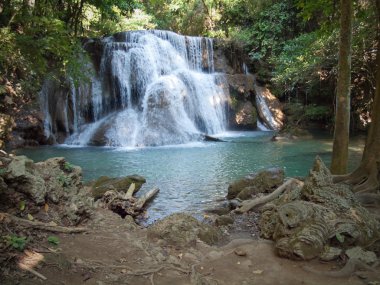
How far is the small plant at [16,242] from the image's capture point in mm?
3264

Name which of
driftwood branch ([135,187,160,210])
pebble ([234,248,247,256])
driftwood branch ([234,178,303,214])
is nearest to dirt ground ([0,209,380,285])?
pebble ([234,248,247,256])

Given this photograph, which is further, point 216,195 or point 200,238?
point 216,195

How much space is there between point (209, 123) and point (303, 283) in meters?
16.2

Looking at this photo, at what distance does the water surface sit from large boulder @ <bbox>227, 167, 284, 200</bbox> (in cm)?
44

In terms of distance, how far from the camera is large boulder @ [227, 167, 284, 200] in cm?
818

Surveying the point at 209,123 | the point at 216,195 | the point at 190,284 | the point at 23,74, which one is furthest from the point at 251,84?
the point at 190,284

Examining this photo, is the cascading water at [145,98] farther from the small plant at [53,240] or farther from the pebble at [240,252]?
the small plant at [53,240]

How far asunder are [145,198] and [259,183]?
2.37 m

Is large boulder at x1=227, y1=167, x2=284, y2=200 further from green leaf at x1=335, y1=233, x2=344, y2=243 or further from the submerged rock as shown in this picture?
green leaf at x1=335, y1=233, x2=344, y2=243

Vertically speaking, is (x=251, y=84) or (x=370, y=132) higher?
(x=251, y=84)

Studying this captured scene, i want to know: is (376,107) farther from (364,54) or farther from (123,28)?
(123,28)

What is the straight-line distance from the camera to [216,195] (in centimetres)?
887

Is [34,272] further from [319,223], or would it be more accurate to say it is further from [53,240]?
[319,223]

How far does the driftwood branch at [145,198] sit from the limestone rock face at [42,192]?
2.05 metres
